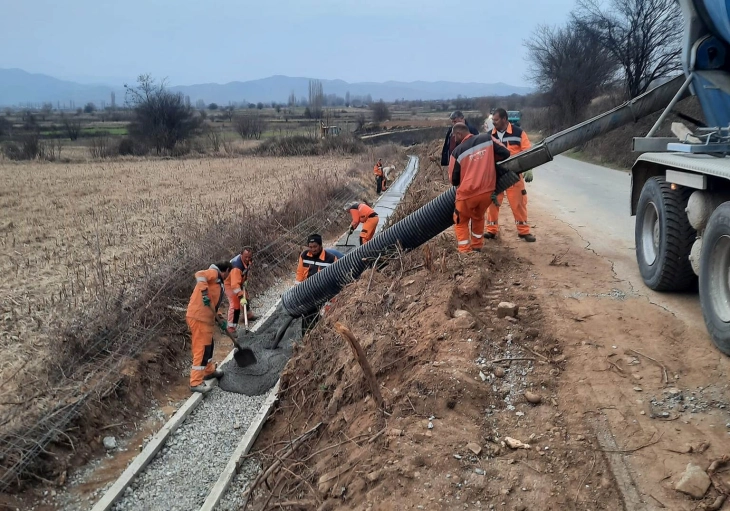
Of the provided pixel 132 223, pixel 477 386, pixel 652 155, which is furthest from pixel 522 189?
pixel 132 223

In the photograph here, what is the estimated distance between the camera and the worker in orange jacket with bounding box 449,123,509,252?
6.14 meters

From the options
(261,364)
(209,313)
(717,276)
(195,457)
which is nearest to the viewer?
(717,276)

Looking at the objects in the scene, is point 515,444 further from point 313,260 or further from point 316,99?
point 316,99

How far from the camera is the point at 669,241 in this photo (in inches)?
199

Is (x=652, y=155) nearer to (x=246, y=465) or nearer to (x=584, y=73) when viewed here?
(x=246, y=465)

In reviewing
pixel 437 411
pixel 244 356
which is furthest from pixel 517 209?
pixel 437 411

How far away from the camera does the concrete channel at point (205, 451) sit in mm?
4934

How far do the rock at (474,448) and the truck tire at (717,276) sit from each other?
6.71 feet

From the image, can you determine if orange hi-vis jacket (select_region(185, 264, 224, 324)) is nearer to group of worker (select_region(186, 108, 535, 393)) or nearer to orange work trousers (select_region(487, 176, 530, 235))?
→ group of worker (select_region(186, 108, 535, 393))

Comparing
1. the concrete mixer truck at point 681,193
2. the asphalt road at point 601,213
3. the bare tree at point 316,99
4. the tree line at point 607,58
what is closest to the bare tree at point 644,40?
the tree line at point 607,58

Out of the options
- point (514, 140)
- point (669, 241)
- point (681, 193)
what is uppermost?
point (514, 140)

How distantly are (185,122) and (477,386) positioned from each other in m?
48.0

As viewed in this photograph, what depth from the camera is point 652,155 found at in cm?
554

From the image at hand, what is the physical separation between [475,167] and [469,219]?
26.9 inches
